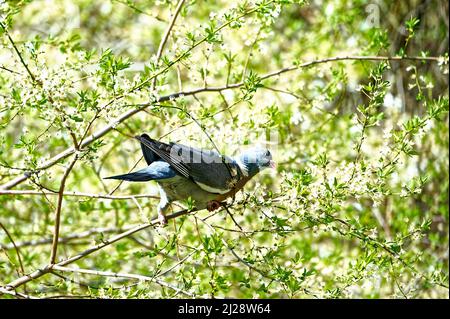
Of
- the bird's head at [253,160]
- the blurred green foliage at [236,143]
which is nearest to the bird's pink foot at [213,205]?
the blurred green foliage at [236,143]

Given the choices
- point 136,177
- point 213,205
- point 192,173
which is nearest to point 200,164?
point 192,173

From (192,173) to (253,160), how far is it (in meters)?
0.36

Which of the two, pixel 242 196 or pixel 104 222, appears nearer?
pixel 242 196

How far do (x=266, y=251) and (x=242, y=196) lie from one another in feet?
0.91

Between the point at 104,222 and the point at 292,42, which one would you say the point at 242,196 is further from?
the point at 292,42

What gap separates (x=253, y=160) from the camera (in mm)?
3736

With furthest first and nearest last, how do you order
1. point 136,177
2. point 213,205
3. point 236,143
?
point 236,143 → point 213,205 → point 136,177

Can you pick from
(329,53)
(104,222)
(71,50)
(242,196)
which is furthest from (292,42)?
(242,196)

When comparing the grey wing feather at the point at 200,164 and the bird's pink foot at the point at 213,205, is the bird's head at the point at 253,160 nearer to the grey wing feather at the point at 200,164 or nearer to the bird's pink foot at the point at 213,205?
the grey wing feather at the point at 200,164

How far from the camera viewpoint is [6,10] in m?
3.21

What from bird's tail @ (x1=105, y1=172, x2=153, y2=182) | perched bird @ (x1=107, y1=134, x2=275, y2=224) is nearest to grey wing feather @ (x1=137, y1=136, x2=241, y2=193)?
perched bird @ (x1=107, y1=134, x2=275, y2=224)

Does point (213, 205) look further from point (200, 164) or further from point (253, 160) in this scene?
point (253, 160)

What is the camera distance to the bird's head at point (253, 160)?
12.2 ft

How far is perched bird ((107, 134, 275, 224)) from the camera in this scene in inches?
137
